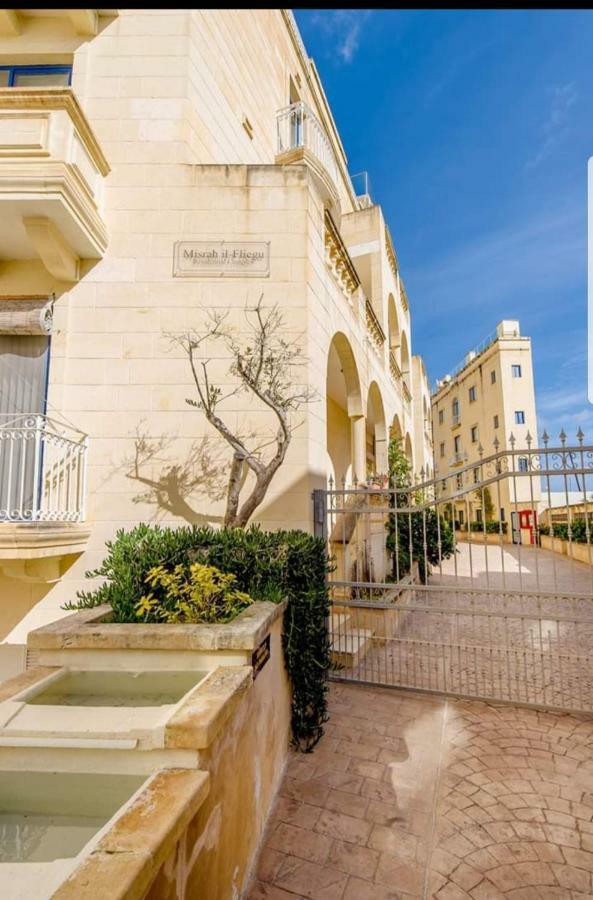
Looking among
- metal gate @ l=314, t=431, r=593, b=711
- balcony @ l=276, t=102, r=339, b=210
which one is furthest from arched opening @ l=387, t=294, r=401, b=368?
metal gate @ l=314, t=431, r=593, b=711

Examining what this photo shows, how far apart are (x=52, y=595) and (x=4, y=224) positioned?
13.9 feet

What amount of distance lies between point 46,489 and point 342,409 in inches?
327

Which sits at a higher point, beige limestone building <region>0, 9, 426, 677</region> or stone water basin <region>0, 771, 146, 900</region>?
beige limestone building <region>0, 9, 426, 677</region>

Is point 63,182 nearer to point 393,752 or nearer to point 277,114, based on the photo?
point 277,114

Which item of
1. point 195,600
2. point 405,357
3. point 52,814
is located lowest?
point 52,814

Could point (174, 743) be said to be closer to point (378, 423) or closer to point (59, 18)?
point (59, 18)

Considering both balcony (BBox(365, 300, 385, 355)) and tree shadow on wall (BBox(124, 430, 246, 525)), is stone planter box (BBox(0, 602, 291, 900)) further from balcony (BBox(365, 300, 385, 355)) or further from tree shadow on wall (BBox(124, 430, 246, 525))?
balcony (BBox(365, 300, 385, 355))

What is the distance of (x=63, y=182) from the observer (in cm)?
459

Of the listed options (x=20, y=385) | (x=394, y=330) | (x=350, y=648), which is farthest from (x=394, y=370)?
(x=20, y=385)

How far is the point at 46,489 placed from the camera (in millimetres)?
5113

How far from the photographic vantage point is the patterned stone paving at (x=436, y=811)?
246 centimetres

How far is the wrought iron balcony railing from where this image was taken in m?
7.58

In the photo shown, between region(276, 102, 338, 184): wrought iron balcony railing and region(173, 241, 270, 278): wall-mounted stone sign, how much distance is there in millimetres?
3207

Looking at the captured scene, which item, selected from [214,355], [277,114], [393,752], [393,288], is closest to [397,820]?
[393,752]
